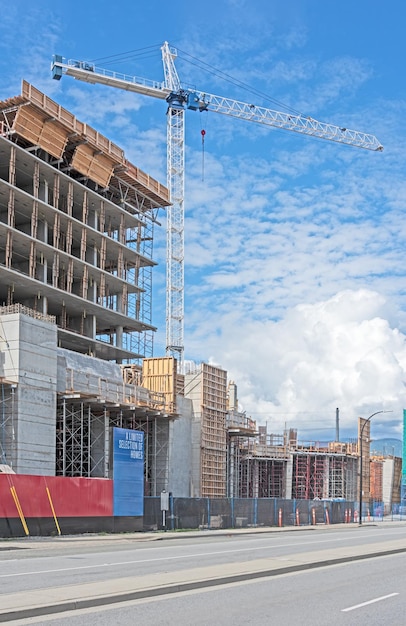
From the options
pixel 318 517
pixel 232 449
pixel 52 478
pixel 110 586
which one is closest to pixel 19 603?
pixel 110 586

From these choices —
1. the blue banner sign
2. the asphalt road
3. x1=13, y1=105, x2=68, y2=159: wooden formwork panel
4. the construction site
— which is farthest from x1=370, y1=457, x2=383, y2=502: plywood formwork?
the asphalt road

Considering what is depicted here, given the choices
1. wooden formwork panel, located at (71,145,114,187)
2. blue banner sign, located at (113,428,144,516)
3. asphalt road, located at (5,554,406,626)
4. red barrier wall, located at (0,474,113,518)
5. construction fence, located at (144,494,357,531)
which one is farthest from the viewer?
wooden formwork panel, located at (71,145,114,187)

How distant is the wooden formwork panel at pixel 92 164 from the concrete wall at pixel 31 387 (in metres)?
26.3

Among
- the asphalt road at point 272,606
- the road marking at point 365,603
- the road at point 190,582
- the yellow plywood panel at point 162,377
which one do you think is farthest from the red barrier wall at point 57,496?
the road marking at point 365,603

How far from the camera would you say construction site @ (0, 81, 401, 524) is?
4112 cm

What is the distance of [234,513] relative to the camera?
46219mm

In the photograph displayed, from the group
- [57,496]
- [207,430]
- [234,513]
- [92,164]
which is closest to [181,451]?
[207,430]

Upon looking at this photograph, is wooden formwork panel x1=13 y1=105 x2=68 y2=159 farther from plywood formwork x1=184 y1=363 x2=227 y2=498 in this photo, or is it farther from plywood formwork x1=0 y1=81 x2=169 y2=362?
plywood formwork x1=184 y1=363 x2=227 y2=498

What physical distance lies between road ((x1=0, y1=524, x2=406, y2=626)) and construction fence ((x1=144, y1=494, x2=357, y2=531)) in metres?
15.5

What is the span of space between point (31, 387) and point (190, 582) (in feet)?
87.4

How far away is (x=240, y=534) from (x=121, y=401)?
40.2ft

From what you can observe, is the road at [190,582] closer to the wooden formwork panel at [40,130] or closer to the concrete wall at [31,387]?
the concrete wall at [31,387]

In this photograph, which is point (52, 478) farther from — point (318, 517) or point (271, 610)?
point (318, 517)

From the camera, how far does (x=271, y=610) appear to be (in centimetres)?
1215
